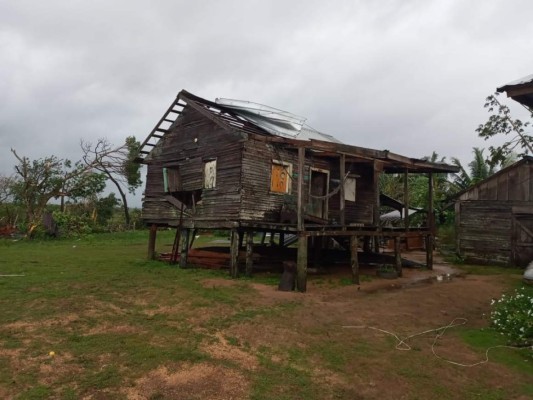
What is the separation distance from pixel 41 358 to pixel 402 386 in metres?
5.30

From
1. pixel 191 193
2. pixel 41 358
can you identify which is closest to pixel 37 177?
pixel 191 193

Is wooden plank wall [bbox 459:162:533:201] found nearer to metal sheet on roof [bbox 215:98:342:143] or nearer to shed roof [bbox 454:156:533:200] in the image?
shed roof [bbox 454:156:533:200]

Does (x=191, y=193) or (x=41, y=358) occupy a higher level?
(x=191, y=193)

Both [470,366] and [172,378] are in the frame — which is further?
[470,366]

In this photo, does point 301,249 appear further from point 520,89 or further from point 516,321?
point 520,89

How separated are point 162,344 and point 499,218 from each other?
1721cm

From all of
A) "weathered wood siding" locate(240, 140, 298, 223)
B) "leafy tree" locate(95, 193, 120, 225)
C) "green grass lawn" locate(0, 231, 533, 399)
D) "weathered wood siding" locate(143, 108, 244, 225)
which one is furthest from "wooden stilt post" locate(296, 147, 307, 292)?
"leafy tree" locate(95, 193, 120, 225)

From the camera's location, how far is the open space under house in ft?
45.4

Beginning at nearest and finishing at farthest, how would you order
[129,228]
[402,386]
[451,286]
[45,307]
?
1. [402,386]
2. [45,307]
3. [451,286]
4. [129,228]

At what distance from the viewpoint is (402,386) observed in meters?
5.55

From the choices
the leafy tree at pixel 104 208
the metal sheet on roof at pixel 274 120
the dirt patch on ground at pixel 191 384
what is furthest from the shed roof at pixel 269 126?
the leafy tree at pixel 104 208

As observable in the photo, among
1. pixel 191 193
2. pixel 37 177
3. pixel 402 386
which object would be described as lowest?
pixel 402 386

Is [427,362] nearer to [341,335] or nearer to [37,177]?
[341,335]

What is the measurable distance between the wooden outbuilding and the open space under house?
3.51 m
